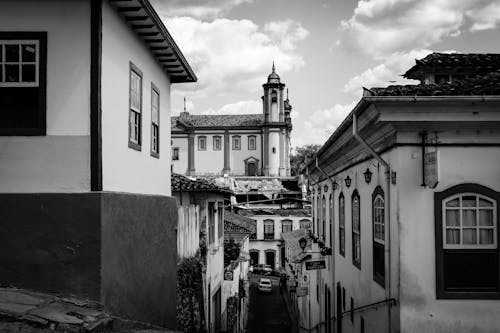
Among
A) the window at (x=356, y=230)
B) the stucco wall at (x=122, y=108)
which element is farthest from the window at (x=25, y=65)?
the window at (x=356, y=230)

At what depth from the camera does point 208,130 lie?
249 ft

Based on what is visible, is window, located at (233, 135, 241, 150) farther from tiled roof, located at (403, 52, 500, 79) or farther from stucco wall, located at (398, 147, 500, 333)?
stucco wall, located at (398, 147, 500, 333)

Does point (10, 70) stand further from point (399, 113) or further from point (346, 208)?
point (346, 208)

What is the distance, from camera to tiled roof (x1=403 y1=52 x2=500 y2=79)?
36.9 ft

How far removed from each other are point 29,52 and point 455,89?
235 inches

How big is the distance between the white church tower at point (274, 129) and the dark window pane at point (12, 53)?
6538 cm

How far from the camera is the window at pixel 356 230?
39.6ft

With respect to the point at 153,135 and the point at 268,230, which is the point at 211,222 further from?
the point at 268,230

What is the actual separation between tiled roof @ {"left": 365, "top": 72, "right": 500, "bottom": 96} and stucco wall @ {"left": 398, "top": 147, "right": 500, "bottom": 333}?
32.1 inches

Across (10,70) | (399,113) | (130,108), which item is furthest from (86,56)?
(399,113)

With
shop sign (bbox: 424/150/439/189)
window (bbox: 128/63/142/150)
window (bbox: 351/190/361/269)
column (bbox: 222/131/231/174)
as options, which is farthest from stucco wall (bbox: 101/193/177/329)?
column (bbox: 222/131/231/174)

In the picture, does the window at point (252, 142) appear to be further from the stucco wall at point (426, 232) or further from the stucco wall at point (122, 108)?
the stucco wall at point (426, 232)

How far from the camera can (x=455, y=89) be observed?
26.6 ft

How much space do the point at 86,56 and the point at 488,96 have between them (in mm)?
5446
